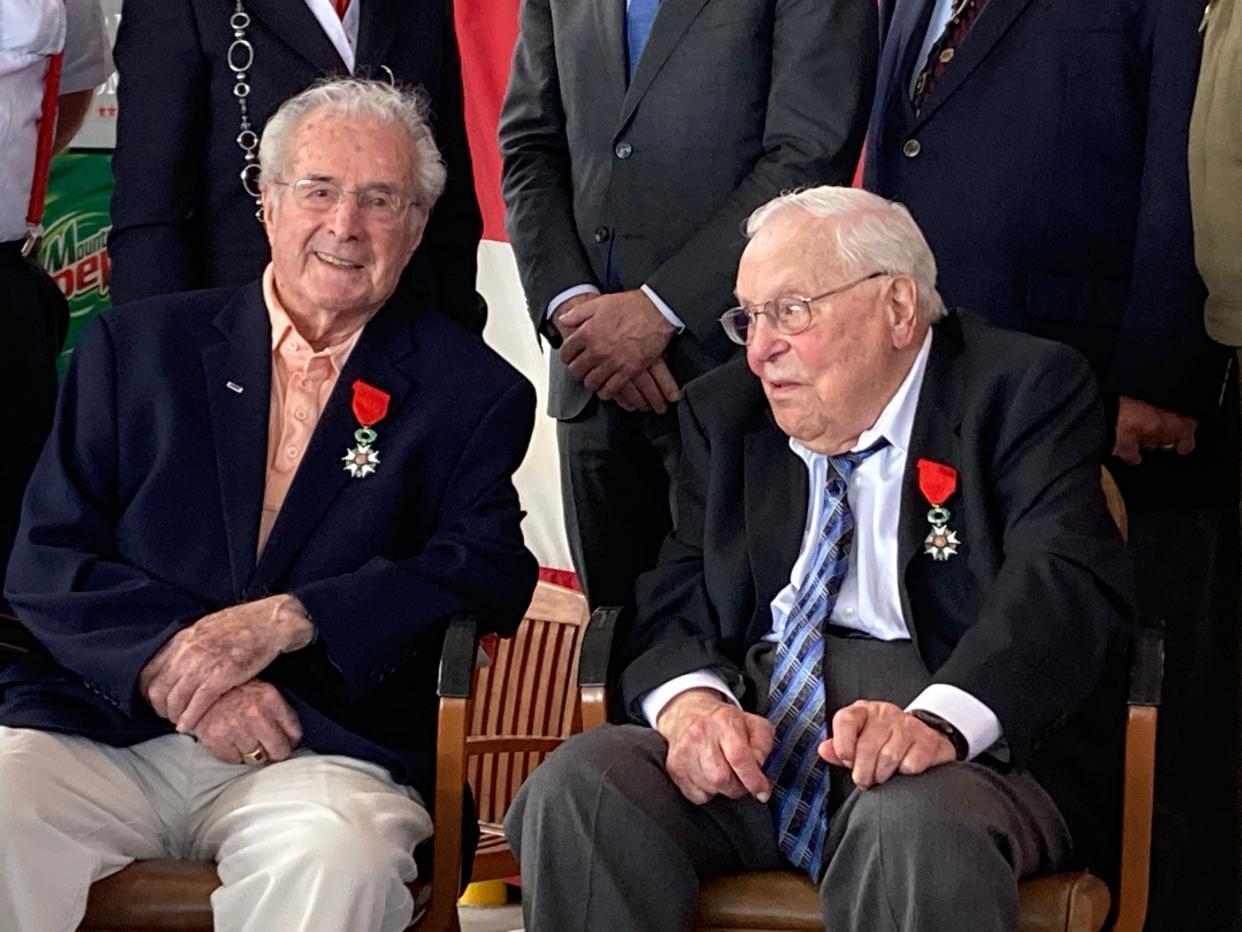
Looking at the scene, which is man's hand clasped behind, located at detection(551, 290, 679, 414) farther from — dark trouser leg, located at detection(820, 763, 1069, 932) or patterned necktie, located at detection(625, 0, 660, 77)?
dark trouser leg, located at detection(820, 763, 1069, 932)

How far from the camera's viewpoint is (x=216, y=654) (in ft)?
8.57

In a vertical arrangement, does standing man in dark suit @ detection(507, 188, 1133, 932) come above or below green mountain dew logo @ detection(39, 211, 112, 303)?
below

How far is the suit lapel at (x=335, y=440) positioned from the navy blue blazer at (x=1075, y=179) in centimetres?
90

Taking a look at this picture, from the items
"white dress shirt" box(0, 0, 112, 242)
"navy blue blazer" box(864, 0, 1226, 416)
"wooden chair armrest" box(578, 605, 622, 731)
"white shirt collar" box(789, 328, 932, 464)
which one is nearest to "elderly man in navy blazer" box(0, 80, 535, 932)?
"wooden chair armrest" box(578, 605, 622, 731)

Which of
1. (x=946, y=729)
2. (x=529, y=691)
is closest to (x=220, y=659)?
(x=946, y=729)

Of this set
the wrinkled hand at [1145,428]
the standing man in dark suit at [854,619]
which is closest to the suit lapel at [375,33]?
the standing man in dark suit at [854,619]

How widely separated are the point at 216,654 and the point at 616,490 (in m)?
0.85

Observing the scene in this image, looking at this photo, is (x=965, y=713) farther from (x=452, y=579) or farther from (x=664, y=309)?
(x=664, y=309)

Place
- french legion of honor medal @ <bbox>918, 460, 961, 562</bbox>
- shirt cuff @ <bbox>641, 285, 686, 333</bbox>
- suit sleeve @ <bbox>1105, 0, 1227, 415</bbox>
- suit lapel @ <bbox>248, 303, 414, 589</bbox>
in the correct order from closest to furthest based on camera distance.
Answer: french legion of honor medal @ <bbox>918, 460, 961, 562</bbox>, suit lapel @ <bbox>248, 303, 414, 589</bbox>, suit sleeve @ <bbox>1105, 0, 1227, 415</bbox>, shirt cuff @ <bbox>641, 285, 686, 333</bbox>

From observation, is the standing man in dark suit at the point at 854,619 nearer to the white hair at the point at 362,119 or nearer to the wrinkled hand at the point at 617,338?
the wrinkled hand at the point at 617,338

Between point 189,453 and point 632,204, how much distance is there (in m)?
0.85

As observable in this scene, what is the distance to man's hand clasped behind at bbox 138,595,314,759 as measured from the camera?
2605 mm

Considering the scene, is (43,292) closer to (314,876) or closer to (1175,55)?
(314,876)

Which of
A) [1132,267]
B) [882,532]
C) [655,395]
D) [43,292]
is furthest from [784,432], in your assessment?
[43,292]
